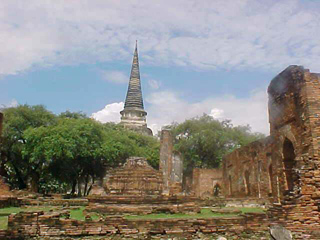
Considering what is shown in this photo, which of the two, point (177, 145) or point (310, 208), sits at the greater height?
point (177, 145)

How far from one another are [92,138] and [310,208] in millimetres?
20905

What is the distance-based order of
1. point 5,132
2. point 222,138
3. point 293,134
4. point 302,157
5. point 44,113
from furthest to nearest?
point 222,138 → point 44,113 → point 5,132 → point 293,134 → point 302,157

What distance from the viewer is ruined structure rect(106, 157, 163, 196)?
1584cm

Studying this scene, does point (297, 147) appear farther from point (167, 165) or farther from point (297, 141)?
point (167, 165)

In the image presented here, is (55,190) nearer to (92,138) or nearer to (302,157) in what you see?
(92,138)

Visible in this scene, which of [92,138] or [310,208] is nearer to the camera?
[310,208]

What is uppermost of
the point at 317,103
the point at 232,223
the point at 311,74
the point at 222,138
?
the point at 222,138

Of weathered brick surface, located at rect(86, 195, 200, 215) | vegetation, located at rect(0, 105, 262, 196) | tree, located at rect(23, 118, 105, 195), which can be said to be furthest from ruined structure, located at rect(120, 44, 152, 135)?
weathered brick surface, located at rect(86, 195, 200, 215)

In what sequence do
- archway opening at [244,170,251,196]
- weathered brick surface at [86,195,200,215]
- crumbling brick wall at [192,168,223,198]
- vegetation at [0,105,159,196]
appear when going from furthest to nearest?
1. crumbling brick wall at [192,168,223,198]
2. vegetation at [0,105,159,196]
3. archway opening at [244,170,251,196]
4. weathered brick surface at [86,195,200,215]

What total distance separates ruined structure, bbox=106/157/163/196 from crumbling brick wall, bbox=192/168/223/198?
1885cm

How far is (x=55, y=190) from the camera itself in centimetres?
4728

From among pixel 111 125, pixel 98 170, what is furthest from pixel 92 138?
pixel 111 125

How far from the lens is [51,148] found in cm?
2531

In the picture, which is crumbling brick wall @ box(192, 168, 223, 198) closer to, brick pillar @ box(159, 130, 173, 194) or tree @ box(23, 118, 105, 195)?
tree @ box(23, 118, 105, 195)
